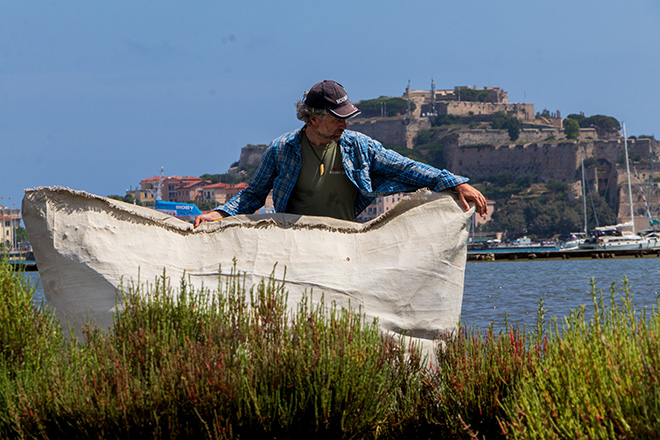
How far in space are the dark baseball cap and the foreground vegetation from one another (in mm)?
773

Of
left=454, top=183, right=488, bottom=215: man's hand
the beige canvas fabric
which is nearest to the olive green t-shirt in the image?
the beige canvas fabric

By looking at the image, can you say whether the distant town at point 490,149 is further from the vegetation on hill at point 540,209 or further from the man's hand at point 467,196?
the man's hand at point 467,196

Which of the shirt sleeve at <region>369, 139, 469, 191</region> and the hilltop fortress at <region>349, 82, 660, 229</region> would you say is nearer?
the shirt sleeve at <region>369, 139, 469, 191</region>

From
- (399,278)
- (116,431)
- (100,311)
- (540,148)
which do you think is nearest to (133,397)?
(116,431)

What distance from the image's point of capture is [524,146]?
113 meters

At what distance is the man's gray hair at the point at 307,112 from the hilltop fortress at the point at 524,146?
96.4m

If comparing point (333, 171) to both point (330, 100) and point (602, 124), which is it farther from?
point (602, 124)

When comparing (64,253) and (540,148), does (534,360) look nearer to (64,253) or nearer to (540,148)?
(64,253)

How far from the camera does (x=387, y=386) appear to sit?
307 centimetres

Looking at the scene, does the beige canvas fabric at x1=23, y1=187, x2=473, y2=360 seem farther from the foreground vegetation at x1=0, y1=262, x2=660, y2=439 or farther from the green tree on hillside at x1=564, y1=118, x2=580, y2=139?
the green tree on hillside at x1=564, y1=118, x2=580, y2=139

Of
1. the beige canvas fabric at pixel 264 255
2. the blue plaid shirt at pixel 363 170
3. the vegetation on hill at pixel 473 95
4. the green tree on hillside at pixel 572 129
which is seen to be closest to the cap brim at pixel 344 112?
the blue plaid shirt at pixel 363 170

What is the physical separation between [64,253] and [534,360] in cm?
168

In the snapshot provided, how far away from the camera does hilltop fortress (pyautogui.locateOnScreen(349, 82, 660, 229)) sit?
104 meters

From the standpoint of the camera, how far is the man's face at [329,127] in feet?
12.5
